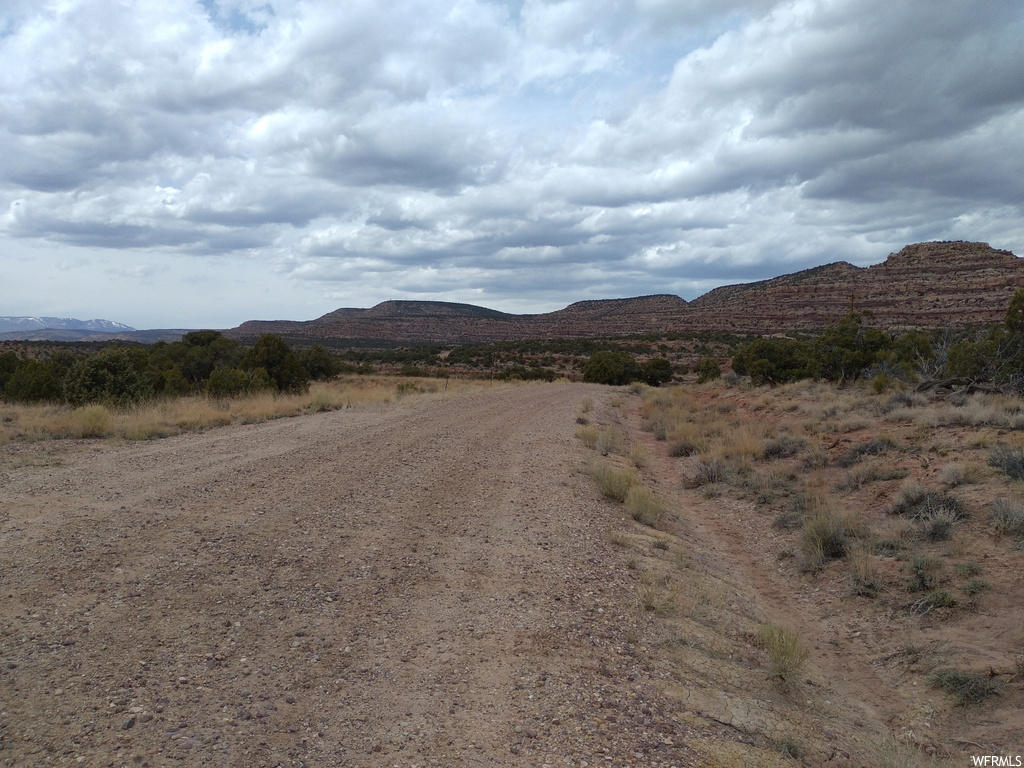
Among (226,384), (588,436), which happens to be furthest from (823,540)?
(226,384)

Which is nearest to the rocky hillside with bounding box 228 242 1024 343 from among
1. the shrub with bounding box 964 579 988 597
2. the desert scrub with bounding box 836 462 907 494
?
the desert scrub with bounding box 836 462 907 494

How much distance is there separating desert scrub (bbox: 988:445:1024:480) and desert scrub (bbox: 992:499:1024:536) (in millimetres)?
1279

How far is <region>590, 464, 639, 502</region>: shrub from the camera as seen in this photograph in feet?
37.6

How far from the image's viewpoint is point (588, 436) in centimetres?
1747

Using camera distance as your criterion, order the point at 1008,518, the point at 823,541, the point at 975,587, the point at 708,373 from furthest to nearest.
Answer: the point at 708,373 → the point at 823,541 → the point at 1008,518 → the point at 975,587

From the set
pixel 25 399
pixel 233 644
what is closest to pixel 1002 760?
pixel 233 644

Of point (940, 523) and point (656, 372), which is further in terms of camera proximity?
point (656, 372)

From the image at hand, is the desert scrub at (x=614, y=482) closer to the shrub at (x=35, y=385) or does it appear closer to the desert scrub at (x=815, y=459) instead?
the desert scrub at (x=815, y=459)

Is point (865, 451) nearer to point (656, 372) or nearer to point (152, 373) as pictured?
point (152, 373)

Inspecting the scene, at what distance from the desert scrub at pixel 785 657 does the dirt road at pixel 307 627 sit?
1.25 meters

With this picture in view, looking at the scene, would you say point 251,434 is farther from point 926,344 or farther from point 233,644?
point 926,344

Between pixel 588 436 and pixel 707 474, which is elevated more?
pixel 588 436

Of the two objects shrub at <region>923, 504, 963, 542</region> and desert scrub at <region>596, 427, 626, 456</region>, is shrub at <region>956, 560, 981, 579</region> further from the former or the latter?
desert scrub at <region>596, 427, 626, 456</region>

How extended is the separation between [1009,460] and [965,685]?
18.7 feet
